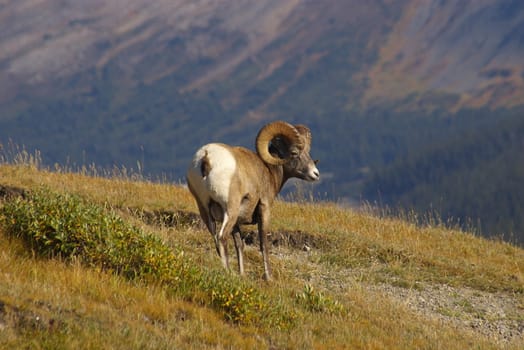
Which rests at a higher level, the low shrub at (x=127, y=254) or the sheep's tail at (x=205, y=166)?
the sheep's tail at (x=205, y=166)

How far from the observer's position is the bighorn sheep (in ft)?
39.0

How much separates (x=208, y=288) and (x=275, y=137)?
419cm

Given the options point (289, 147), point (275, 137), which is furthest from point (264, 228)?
point (275, 137)

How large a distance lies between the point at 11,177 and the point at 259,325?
33.1ft

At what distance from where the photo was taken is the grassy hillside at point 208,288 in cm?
858

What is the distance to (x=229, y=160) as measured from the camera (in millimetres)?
12016

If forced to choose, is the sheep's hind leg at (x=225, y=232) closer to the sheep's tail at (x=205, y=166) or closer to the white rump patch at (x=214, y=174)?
the white rump patch at (x=214, y=174)

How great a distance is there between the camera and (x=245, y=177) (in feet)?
40.8

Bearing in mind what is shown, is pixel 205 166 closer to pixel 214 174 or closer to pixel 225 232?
pixel 214 174

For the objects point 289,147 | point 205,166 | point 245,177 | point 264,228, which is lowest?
point 264,228

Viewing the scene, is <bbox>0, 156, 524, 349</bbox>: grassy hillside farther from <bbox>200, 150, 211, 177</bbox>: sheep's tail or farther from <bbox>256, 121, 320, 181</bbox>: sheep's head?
<bbox>256, 121, 320, 181</bbox>: sheep's head

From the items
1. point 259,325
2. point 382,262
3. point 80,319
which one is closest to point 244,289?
point 259,325

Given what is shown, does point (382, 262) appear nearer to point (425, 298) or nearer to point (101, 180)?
point (425, 298)

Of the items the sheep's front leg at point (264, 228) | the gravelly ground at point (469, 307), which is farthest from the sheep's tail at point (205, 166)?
the gravelly ground at point (469, 307)
